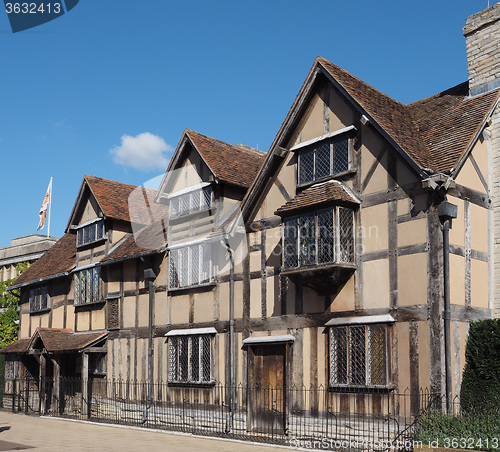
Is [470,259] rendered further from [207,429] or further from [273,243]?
[207,429]

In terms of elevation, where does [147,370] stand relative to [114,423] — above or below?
above

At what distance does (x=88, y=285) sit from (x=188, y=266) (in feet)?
21.0

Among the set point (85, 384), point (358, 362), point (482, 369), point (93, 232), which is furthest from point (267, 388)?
point (93, 232)

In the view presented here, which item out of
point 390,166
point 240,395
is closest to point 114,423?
point 240,395

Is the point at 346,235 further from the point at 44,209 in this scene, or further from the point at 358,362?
the point at 44,209

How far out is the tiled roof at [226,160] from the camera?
2052 cm

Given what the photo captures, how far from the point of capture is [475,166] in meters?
15.7

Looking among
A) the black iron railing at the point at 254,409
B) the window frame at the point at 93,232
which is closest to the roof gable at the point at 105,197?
the window frame at the point at 93,232

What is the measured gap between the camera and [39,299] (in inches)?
1144

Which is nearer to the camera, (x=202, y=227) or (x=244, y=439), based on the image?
(x=244, y=439)

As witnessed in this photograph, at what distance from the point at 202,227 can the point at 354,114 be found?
6.48 metres

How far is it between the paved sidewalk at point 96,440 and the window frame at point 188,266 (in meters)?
4.50

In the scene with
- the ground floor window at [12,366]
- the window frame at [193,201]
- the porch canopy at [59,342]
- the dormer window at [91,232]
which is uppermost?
the window frame at [193,201]

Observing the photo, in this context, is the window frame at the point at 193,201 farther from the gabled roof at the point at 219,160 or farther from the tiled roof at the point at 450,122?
the tiled roof at the point at 450,122
